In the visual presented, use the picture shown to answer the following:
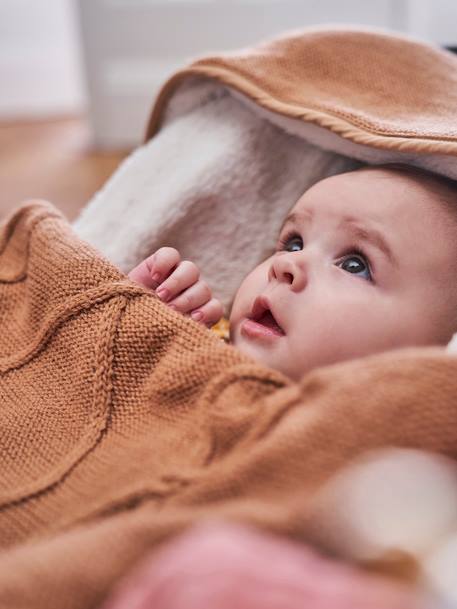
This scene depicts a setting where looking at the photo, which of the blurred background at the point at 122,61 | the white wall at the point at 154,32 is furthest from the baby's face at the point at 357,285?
the white wall at the point at 154,32

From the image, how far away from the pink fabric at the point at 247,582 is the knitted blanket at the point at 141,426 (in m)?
0.06

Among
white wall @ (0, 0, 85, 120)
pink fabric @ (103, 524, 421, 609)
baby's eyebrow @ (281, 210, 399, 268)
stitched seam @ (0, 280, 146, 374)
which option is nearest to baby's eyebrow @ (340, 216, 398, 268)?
baby's eyebrow @ (281, 210, 399, 268)

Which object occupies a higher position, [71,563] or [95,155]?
[71,563]

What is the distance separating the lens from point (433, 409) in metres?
0.53

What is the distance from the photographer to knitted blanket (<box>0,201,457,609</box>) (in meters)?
0.50

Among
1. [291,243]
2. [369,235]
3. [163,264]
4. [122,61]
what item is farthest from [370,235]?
[122,61]

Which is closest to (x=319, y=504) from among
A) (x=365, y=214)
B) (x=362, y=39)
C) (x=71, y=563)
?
(x=71, y=563)

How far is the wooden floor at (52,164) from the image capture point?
6.75ft

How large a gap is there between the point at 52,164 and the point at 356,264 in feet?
6.17

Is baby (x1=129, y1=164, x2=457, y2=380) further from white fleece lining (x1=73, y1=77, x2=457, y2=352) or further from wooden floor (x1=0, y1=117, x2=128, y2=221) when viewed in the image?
wooden floor (x1=0, y1=117, x2=128, y2=221)

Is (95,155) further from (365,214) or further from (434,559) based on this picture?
(434,559)

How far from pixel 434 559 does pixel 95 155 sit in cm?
225

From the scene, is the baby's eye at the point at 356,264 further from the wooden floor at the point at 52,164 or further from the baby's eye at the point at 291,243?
the wooden floor at the point at 52,164

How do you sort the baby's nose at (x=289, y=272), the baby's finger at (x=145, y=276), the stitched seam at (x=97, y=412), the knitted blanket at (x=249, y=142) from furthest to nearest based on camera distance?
the knitted blanket at (x=249, y=142), the baby's finger at (x=145, y=276), the baby's nose at (x=289, y=272), the stitched seam at (x=97, y=412)
